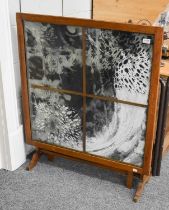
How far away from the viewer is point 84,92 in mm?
1870

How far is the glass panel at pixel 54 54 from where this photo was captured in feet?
5.87

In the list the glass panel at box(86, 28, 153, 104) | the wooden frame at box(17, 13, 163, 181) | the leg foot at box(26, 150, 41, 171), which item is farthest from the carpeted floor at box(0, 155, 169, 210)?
the glass panel at box(86, 28, 153, 104)

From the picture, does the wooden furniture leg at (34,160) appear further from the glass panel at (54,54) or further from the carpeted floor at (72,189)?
the glass panel at (54,54)

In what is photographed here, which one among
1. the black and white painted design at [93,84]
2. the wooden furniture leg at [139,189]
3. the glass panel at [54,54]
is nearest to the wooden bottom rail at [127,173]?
the wooden furniture leg at [139,189]

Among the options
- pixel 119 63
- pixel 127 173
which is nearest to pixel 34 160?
pixel 127 173

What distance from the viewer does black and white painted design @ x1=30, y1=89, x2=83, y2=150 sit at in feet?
6.44

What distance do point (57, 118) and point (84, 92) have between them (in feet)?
0.92

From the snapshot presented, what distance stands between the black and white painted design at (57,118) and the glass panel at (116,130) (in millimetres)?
75

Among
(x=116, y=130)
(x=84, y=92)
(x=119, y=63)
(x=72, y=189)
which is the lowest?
(x=72, y=189)

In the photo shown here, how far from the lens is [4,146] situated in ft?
7.09

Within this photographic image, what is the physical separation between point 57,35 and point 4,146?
2.77 feet

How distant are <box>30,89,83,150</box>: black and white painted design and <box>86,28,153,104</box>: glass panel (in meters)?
0.20

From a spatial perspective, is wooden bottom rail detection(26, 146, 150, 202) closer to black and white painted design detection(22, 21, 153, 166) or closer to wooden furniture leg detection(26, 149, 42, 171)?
wooden furniture leg detection(26, 149, 42, 171)

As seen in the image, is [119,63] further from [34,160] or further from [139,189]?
[34,160]
